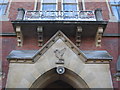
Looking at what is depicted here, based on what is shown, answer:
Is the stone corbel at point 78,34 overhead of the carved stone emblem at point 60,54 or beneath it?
overhead

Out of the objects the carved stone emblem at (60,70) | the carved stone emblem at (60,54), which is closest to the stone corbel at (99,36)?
the carved stone emblem at (60,54)

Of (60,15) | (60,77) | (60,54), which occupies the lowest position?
(60,77)

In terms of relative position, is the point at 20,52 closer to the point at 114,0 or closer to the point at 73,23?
the point at 73,23

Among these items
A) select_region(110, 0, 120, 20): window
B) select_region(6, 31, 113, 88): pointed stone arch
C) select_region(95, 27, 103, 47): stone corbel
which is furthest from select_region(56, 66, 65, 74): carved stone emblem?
select_region(110, 0, 120, 20): window

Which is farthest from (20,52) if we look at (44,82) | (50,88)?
(50,88)

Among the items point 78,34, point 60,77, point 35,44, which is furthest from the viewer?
point 35,44

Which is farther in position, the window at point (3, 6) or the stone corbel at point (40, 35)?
the window at point (3, 6)

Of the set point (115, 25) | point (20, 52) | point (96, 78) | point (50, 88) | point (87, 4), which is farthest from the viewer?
point (87, 4)

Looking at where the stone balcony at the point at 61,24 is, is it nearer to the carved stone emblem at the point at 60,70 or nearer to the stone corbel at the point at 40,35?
the stone corbel at the point at 40,35

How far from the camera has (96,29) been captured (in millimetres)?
9367

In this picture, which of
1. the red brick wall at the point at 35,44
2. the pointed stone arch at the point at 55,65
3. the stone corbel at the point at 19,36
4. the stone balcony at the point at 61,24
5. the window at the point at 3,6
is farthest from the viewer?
the window at the point at 3,6

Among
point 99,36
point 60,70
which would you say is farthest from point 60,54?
point 99,36

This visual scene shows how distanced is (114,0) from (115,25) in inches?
97.3

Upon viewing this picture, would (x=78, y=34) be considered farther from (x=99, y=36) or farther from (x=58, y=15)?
(x=58, y=15)
